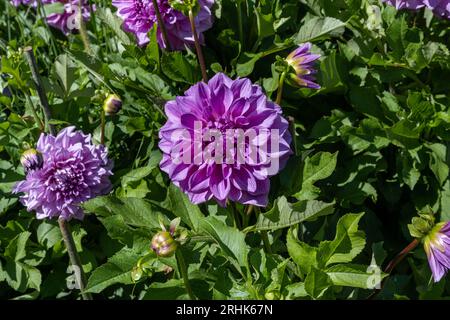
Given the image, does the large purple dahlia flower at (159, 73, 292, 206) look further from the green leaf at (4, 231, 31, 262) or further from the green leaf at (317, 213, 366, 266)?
the green leaf at (4, 231, 31, 262)

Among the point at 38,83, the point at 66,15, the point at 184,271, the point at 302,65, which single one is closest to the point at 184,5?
the point at 302,65

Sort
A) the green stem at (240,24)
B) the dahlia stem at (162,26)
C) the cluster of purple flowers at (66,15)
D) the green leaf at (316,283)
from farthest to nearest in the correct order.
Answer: the cluster of purple flowers at (66,15)
the green stem at (240,24)
the dahlia stem at (162,26)
the green leaf at (316,283)

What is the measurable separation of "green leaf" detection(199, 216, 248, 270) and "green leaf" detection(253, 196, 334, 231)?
7 cm

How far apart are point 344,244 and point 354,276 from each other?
0.06 metres

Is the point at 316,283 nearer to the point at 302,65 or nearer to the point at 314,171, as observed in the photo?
the point at 314,171

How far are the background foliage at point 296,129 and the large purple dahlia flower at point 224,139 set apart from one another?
15cm

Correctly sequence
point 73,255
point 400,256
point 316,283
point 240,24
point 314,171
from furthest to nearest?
point 240,24, point 73,255, point 314,171, point 400,256, point 316,283

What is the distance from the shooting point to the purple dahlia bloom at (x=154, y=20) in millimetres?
1449

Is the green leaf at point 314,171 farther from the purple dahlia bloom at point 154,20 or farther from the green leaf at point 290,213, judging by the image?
the purple dahlia bloom at point 154,20

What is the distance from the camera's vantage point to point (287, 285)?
1.16 meters

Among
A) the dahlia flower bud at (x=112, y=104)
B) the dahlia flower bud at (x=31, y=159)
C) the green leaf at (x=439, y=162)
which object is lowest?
the green leaf at (x=439, y=162)

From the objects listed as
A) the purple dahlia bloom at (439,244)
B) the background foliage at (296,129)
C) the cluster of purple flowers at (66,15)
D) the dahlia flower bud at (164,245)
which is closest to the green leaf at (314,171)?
the background foliage at (296,129)

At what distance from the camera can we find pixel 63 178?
1.42 m

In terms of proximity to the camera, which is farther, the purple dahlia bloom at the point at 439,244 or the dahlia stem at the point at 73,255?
the dahlia stem at the point at 73,255
